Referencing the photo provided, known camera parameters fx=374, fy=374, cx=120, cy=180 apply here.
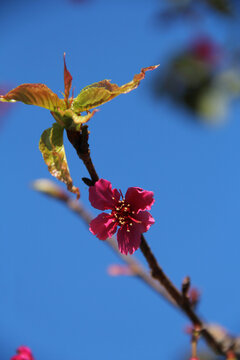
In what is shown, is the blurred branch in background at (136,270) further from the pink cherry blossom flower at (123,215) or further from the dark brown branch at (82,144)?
the dark brown branch at (82,144)

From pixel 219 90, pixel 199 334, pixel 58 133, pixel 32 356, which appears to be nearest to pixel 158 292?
pixel 199 334

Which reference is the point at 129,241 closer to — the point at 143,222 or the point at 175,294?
the point at 143,222

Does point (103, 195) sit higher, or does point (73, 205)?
point (73, 205)

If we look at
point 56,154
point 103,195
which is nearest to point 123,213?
point 103,195

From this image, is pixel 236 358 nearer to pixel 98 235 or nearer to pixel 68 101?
pixel 98 235

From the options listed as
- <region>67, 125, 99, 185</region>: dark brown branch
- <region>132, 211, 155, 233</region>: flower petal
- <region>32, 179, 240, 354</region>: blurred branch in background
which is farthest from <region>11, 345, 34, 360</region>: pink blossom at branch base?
<region>67, 125, 99, 185</region>: dark brown branch
